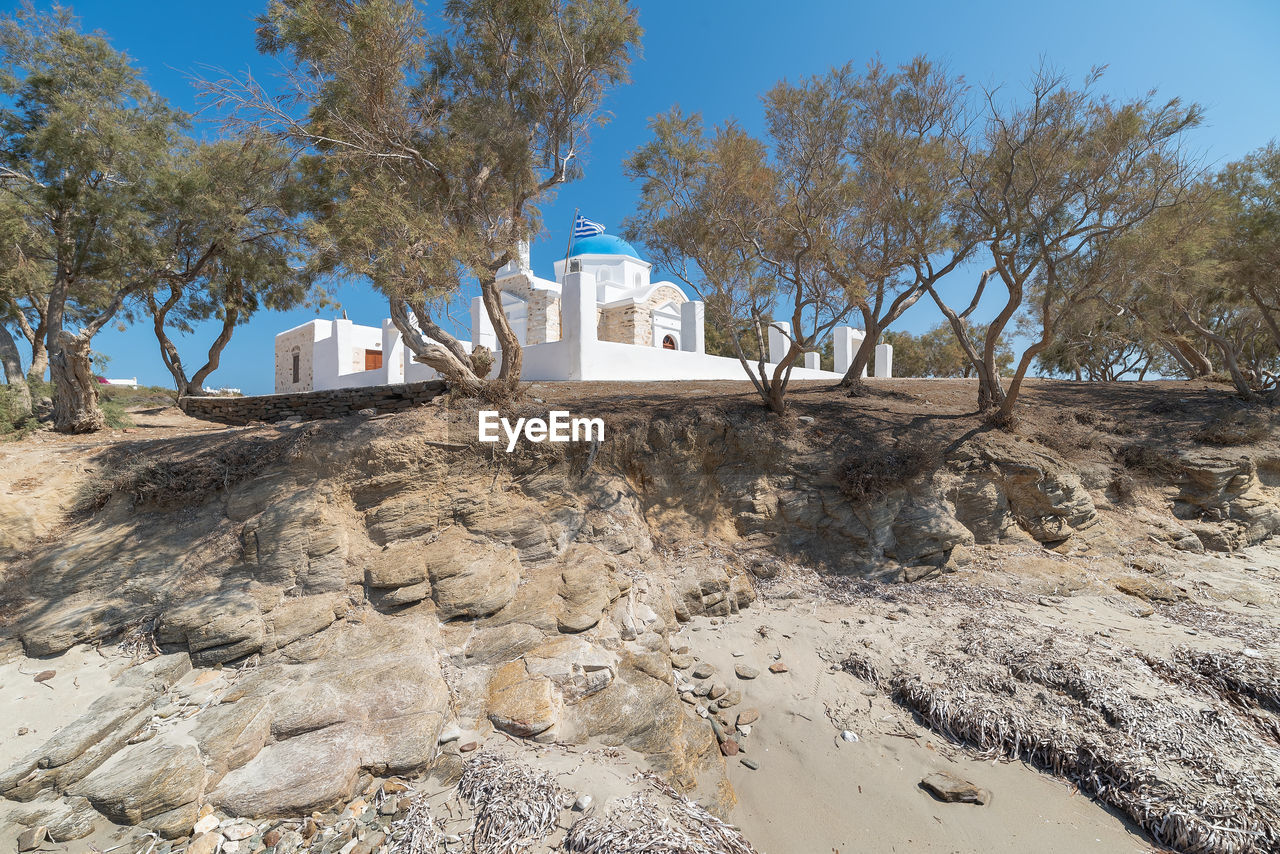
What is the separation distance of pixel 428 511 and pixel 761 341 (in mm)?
5936

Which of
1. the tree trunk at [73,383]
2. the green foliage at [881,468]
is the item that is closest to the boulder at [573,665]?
the green foliage at [881,468]

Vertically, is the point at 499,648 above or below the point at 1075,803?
above

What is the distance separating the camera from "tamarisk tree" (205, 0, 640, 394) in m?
6.69

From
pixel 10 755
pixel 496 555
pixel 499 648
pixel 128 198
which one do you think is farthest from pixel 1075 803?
pixel 128 198

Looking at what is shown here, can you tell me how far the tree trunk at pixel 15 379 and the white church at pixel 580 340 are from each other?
8551 millimetres

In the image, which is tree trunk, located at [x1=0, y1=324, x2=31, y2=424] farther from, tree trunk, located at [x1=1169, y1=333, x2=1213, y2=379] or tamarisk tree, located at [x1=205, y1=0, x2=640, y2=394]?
tree trunk, located at [x1=1169, y1=333, x2=1213, y2=379]

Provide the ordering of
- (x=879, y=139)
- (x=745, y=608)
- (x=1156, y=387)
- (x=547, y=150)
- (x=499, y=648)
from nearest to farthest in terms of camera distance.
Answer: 1. (x=499, y=648)
2. (x=745, y=608)
3. (x=547, y=150)
4. (x=879, y=139)
5. (x=1156, y=387)

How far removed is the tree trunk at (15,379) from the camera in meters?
8.69

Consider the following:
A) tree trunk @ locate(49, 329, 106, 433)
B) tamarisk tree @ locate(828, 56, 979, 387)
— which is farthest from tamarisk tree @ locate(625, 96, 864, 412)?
tree trunk @ locate(49, 329, 106, 433)

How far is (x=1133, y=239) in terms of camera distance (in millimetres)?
7797

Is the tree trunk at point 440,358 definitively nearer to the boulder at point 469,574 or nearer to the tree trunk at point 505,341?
the tree trunk at point 505,341

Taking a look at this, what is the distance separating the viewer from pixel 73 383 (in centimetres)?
899

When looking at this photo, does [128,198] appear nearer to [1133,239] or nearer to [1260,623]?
[1133,239]

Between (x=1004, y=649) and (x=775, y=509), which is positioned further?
(x=775, y=509)
